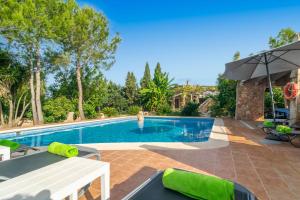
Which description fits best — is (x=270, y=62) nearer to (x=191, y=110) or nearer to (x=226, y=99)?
(x=226, y=99)

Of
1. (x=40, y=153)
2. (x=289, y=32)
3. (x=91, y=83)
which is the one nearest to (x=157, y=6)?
(x=91, y=83)

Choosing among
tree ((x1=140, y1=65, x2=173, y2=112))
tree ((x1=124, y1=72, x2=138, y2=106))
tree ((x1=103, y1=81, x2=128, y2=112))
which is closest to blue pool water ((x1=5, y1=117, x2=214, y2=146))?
tree ((x1=140, y1=65, x2=173, y2=112))

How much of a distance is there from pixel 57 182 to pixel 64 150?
1477 millimetres

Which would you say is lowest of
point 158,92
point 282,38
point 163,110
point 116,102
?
point 163,110

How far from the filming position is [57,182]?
216 cm

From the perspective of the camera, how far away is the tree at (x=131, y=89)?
22472 mm

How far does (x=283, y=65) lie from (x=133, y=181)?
25.1 ft

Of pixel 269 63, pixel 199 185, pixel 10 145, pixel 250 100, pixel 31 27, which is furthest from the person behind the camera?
pixel 250 100

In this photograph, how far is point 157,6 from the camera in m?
15.3

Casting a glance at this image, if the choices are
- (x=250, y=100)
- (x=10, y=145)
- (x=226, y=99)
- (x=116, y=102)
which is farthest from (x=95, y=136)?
(x=116, y=102)

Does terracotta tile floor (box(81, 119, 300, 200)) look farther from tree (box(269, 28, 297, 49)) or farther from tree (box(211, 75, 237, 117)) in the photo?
tree (box(269, 28, 297, 49))

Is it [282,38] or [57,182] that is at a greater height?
[282,38]

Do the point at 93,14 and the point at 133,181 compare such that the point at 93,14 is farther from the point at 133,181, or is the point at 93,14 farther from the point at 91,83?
the point at 133,181

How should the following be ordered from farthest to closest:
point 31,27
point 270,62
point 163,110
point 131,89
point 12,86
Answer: point 131,89, point 163,110, point 12,86, point 31,27, point 270,62
